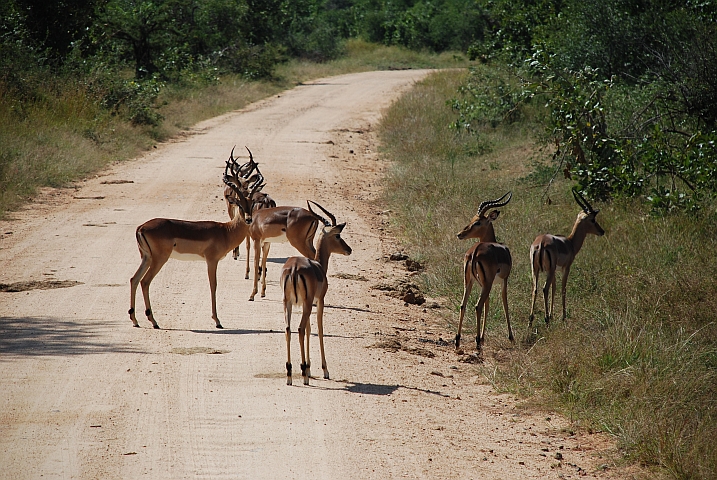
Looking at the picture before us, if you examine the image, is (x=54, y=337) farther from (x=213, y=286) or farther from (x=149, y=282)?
(x=213, y=286)

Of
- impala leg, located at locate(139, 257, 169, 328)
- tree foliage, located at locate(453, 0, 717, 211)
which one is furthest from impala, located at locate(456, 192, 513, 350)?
impala leg, located at locate(139, 257, 169, 328)

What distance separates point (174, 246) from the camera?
26.7 ft

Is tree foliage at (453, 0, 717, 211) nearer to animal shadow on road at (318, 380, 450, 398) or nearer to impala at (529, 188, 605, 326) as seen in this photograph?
impala at (529, 188, 605, 326)

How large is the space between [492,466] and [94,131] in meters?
15.1

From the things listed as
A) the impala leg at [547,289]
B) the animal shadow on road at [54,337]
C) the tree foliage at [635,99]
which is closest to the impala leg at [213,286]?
the animal shadow on road at [54,337]

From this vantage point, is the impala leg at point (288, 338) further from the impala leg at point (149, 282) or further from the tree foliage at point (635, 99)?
the tree foliage at point (635, 99)

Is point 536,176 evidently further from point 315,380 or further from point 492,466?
point 492,466

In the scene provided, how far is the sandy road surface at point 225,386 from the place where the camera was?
508 cm

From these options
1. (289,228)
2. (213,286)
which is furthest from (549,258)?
(213,286)

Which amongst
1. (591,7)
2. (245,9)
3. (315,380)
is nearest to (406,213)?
(591,7)

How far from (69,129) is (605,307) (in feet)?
42.4

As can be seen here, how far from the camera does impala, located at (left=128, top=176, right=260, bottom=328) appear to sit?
8.00m

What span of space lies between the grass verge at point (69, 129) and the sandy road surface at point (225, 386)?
262cm

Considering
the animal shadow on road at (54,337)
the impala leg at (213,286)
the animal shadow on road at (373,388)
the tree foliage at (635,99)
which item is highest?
the tree foliage at (635,99)
